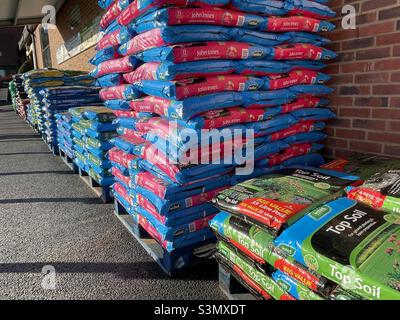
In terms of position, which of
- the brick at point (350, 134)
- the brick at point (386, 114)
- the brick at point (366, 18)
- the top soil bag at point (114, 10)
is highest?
the top soil bag at point (114, 10)

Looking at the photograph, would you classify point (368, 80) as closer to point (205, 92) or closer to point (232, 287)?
point (205, 92)

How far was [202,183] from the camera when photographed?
230 centimetres

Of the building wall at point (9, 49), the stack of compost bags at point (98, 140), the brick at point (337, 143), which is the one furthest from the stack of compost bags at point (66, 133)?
the building wall at point (9, 49)

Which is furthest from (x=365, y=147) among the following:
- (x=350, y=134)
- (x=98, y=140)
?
(x=98, y=140)

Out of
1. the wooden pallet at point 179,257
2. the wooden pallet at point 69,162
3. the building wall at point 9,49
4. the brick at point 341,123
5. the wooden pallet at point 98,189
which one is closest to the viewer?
the wooden pallet at point 179,257

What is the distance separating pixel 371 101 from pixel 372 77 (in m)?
0.18

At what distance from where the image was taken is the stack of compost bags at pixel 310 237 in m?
1.28

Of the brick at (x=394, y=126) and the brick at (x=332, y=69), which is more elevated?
the brick at (x=332, y=69)

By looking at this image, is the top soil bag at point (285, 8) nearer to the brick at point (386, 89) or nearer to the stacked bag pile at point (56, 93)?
the brick at point (386, 89)

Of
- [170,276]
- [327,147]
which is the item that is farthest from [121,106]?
[327,147]

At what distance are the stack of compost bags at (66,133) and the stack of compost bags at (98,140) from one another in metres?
0.74

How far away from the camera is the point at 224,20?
208 centimetres

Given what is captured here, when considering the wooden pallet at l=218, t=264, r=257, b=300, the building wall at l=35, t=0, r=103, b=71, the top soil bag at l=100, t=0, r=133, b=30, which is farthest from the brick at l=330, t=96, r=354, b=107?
the building wall at l=35, t=0, r=103, b=71
